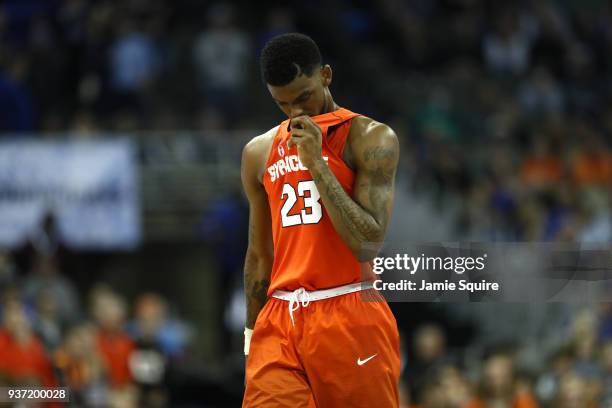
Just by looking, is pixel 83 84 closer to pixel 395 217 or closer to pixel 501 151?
pixel 395 217

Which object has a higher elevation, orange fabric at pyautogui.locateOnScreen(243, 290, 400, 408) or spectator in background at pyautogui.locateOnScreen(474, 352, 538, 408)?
orange fabric at pyautogui.locateOnScreen(243, 290, 400, 408)

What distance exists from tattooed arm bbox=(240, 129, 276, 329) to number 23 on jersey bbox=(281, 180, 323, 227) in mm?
353

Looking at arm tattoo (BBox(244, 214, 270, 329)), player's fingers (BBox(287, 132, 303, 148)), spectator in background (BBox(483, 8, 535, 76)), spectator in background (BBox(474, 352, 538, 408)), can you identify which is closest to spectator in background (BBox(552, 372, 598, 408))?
spectator in background (BBox(474, 352, 538, 408))

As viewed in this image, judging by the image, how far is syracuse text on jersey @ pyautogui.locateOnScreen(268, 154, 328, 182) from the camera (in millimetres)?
5418

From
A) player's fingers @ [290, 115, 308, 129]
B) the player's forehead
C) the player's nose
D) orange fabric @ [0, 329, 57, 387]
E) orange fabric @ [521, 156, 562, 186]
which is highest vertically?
the player's forehead

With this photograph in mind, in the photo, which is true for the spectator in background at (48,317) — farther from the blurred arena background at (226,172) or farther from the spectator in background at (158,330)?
the spectator in background at (158,330)

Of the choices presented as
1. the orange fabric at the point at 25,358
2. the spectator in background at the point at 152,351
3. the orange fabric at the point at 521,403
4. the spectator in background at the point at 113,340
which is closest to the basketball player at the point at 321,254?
the orange fabric at the point at 25,358

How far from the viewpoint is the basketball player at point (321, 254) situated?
525 cm

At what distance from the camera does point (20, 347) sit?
1052cm

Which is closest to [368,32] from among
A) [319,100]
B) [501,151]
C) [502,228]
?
[501,151]

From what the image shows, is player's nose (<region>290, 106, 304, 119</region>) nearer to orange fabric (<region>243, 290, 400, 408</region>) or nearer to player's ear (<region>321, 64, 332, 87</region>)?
player's ear (<region>321, 64, 332, 87</region>)

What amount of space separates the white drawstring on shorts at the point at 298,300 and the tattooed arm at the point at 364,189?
12.0 inches

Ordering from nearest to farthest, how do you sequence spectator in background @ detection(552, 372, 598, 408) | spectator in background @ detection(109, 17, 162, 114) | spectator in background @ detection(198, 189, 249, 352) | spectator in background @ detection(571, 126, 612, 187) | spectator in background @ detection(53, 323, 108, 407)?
spectator in background @ detection(552, 372, 598, 408) < spectator in background @ detection(53, 323, 108, 407) < spectator in background @ detection(198, 189, 249, 352) < spectator in background @ detection(571, 126, 612, 187) < spectator in background @ detection(109, 17, 162, 114)

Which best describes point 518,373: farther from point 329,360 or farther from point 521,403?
point 329,360
